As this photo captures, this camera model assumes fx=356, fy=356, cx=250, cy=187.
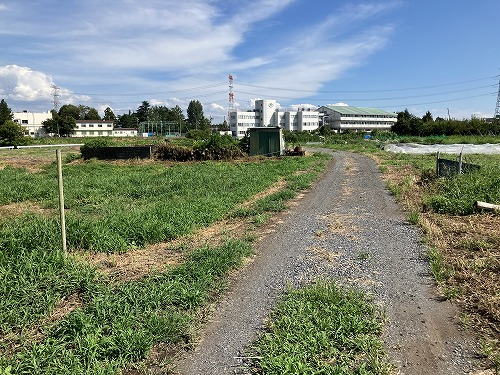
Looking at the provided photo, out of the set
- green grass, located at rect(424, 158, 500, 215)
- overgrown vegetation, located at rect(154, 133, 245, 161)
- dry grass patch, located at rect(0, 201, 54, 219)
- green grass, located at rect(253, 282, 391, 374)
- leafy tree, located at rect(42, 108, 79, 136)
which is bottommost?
green grass, located at rect(253, 282, 391, 374)

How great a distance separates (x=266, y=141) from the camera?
26094 mm

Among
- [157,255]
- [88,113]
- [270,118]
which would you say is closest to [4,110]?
[88,113]

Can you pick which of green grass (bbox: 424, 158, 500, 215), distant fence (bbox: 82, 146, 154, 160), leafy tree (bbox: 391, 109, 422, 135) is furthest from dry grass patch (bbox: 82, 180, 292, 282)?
leafy tree (bbox: 391, 109, 422, 135)

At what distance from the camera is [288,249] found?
596cm

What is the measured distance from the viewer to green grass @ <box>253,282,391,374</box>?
2861mm

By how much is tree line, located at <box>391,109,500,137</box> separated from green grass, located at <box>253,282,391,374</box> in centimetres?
6316

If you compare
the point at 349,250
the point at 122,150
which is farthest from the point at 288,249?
the point at 122,150

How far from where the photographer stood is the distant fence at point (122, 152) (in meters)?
24.7

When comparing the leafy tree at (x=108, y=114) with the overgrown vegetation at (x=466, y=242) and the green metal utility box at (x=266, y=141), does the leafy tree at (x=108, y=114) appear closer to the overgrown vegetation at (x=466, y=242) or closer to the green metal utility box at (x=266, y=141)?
the green metal utility box at (x=266, y=141)

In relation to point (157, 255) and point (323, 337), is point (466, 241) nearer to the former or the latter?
point (323, 337)

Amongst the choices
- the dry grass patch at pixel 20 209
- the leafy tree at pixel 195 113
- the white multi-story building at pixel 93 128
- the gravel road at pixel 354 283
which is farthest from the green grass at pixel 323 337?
the leafy tree at pixel 195 113

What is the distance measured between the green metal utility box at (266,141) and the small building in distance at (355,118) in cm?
8837

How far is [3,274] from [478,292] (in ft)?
18.2

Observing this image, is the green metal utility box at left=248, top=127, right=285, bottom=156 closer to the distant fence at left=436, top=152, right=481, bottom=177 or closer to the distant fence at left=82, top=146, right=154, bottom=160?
the distant fence at left=82, top=146, right=154, bottom=160
